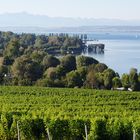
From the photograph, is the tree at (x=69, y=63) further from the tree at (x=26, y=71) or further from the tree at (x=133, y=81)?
the tree at (x=133, y=81)

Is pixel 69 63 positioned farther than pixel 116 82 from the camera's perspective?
Yes

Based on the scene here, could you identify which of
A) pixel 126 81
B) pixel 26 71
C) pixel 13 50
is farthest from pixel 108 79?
pixel 13 50

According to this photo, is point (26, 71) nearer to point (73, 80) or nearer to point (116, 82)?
point (73, 80)

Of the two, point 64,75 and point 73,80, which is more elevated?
point 73,80

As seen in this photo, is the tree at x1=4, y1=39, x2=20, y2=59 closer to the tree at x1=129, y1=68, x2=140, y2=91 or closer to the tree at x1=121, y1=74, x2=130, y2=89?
the tree at x1=121, y1=74, x2=130, y2=89

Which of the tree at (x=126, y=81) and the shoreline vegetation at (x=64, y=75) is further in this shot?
the tree at (x=126, y=81)

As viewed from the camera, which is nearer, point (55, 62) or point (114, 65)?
point (55, 62)

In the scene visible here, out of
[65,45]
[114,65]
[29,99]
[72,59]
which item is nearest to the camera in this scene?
[29,99]

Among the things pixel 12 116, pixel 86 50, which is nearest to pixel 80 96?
pixel 12 116

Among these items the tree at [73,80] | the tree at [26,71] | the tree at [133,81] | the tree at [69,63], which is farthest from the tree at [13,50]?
the tree at [133,81]

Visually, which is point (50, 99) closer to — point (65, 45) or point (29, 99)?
point (29, 99)

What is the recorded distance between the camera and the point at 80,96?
33781mm

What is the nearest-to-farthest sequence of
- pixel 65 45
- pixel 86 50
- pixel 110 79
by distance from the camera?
pixel 110 79, pixel 65 45, pixel 86 50

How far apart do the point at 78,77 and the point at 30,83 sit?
590 cm
